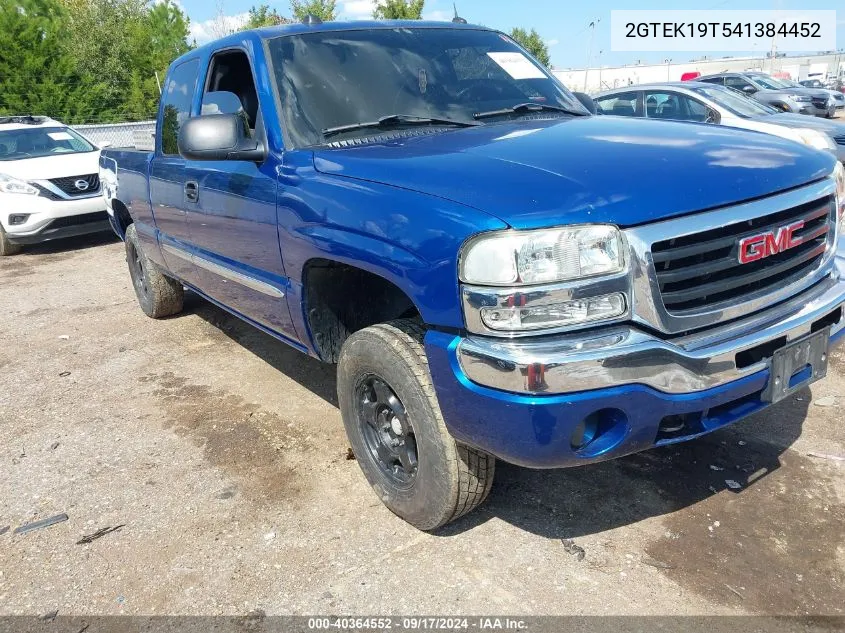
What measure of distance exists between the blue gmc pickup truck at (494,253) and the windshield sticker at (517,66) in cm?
4

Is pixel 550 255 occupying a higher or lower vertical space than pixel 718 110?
higher

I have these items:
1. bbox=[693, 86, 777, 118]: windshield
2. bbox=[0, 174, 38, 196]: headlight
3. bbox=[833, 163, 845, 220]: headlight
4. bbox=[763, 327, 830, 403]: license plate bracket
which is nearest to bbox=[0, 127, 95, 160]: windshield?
bbox=[0, 174, 38, 196]: headlight

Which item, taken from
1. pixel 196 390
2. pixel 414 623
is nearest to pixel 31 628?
pixel 414 623

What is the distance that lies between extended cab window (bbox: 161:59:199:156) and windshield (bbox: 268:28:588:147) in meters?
1.13

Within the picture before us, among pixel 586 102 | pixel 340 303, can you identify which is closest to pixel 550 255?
pixel 340 303

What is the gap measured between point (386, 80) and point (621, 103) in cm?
744

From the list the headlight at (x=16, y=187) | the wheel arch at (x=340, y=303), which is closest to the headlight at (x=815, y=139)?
the wheel arch at (x=340, y=303)

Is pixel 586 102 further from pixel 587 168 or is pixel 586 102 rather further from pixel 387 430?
pixel 387 430

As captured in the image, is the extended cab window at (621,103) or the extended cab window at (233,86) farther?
the extended cab window at (621,103)

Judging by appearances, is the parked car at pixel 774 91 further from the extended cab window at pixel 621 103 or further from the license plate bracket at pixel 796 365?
the license plate bracket at pixel 796 365

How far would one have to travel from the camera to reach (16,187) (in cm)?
883

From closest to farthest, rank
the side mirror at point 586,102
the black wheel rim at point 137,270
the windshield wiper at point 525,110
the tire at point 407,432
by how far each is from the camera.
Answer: the tire at point 407,432 < the windshield wiper at point 525,110 < the side mirror at point 586,102 < the black wheel rim at point 137,270

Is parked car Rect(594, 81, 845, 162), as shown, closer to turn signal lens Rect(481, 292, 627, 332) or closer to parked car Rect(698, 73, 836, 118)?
parked car Rect(698, 73, 836, 118)

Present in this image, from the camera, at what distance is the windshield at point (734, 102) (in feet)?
29.1
